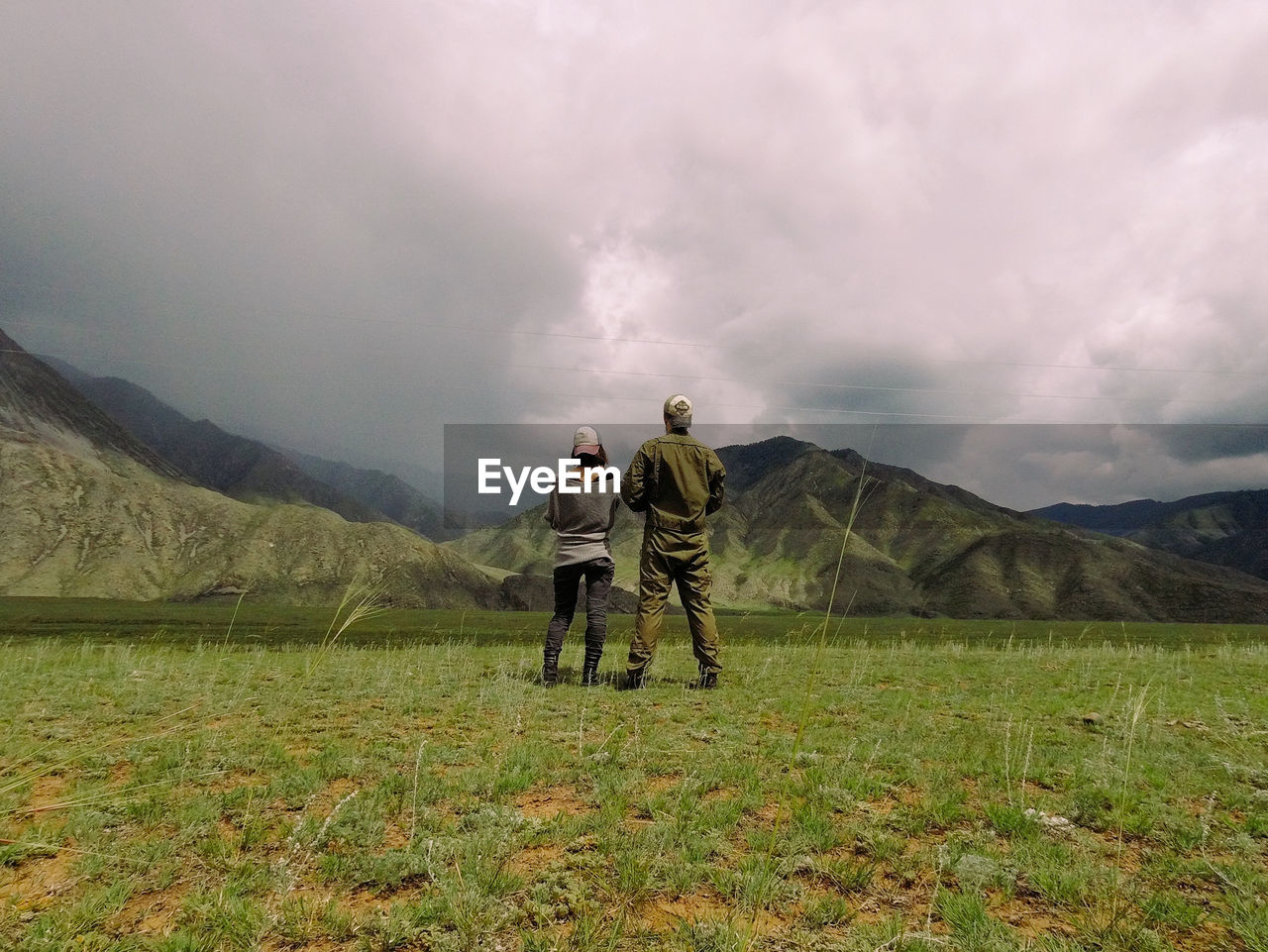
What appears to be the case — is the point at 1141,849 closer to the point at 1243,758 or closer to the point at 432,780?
the point at 1243,758

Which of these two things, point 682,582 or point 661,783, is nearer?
point 661,783

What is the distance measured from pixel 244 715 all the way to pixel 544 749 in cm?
315

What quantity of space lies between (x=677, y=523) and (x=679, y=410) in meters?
1.45

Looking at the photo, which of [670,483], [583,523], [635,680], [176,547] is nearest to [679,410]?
[670,483]

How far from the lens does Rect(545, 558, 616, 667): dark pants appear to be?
7469 mm

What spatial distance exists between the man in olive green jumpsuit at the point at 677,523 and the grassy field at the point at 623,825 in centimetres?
142

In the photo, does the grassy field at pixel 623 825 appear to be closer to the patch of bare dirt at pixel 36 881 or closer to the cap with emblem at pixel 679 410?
the patch of bare dirt at pixel 36 881

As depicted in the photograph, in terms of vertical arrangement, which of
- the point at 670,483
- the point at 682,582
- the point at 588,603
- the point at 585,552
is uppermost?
the point at 670,483

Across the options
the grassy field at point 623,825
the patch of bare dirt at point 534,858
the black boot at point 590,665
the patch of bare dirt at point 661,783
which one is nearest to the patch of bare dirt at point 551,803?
the grassy field at point 623,825

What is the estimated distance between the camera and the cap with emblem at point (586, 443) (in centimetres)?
769

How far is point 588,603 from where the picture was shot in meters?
7.44

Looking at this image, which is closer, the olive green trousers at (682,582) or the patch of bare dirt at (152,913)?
the patch of bare dirt at (152,913)

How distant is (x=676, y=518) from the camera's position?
7.64m

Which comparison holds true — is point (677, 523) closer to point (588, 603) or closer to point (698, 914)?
point (588, 603)
